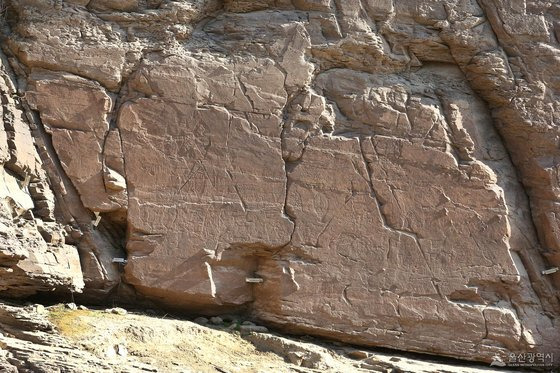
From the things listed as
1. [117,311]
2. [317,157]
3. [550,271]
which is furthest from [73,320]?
[550,271]

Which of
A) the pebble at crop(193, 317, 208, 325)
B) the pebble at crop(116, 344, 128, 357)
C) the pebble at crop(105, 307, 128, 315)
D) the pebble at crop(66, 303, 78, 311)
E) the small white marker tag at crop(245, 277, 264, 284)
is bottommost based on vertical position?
the pebble at crop(193, 317, 208, 325)

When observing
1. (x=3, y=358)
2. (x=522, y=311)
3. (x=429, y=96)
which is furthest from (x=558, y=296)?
(x=3, y=358)

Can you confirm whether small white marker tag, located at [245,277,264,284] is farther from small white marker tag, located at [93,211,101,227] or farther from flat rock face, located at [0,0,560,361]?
small white marker tag, located at [93,211,101,227]

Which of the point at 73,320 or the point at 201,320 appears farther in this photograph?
the point at 201,320

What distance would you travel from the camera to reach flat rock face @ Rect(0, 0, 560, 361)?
8.50m

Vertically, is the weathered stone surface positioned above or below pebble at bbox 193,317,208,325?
above

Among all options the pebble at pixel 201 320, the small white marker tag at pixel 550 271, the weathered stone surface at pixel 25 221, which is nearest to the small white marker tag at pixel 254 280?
the pebble at pixel 201 320

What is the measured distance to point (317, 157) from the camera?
29.1 feet

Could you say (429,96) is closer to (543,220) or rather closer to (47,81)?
(543,220)

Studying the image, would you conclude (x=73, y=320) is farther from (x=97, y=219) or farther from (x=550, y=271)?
(x=550, y=271)

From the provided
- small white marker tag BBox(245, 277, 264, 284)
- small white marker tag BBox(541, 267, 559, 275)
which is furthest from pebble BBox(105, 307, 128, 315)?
small white marker tag BBox(541, 267, 559, 275)

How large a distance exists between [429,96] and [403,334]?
2333 mm

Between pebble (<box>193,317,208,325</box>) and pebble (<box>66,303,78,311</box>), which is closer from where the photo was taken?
pebble (<box>66,303,78,311</box>)

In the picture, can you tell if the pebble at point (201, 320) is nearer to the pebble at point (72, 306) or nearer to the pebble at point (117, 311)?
the pebble at point (117, 311)
